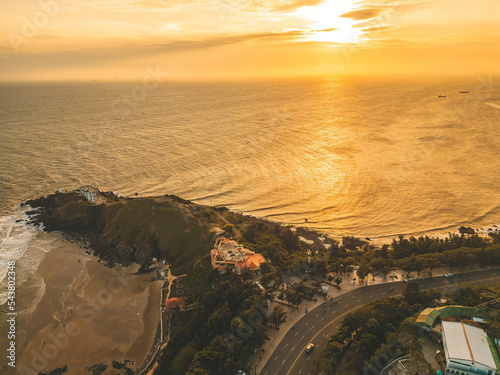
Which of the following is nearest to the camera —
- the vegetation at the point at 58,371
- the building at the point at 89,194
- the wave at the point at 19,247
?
the vegetation at the point at 58,371

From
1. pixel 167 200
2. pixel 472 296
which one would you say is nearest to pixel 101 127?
pixel 167 200

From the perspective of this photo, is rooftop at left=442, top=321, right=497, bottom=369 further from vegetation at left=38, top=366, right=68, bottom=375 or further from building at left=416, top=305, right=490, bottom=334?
vegetation at left=38, top=366, right=68, bottom=375

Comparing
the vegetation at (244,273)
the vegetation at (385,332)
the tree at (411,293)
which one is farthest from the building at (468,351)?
the tree at (411,293)

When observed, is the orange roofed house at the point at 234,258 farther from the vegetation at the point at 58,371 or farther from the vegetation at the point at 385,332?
the vegetation at the point at 58,371

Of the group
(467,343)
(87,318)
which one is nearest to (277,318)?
(467,343)

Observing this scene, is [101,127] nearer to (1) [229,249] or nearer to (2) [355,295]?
(1) [229,249]
